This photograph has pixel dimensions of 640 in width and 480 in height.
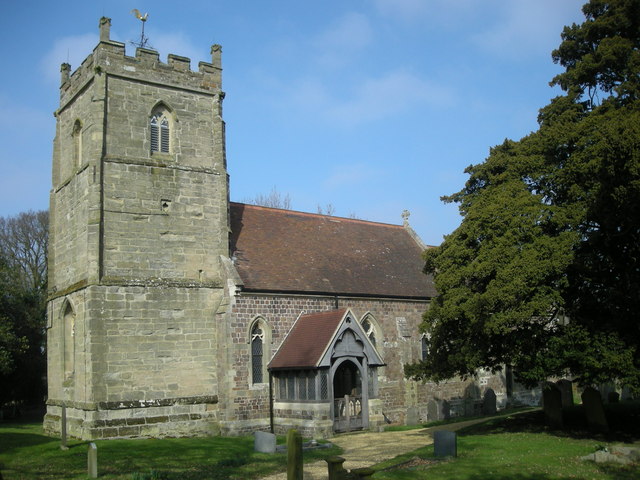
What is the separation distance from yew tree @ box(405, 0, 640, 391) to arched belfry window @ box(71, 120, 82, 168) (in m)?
15.3

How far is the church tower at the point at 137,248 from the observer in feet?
78.6

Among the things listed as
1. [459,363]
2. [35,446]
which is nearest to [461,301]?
[459,363]

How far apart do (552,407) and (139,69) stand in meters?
20.2

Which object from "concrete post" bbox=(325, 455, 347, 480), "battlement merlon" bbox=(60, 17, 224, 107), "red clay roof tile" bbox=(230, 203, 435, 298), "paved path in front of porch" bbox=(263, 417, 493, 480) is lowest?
"paved path in front of porch" bbox=(263, 417, 493, 480)

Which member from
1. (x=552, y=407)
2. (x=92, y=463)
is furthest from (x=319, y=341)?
(x=92, y=463)

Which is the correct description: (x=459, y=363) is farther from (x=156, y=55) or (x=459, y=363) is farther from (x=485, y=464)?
(x=156, y=55)

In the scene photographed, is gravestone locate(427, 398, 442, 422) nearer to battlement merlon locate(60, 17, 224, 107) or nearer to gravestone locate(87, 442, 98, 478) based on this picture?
battlement merlon locate(60, 17, 224, 107)

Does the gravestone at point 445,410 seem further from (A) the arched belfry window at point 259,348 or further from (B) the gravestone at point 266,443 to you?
(B) the gravestone at point 266,443

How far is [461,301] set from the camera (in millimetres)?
20922

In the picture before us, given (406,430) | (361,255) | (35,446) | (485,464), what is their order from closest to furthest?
(485,464), (35,446), (406,430), (361,255)

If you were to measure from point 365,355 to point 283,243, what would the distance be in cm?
706

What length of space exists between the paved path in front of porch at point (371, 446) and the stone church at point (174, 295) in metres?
1.32

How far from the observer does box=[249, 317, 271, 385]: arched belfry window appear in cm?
2620

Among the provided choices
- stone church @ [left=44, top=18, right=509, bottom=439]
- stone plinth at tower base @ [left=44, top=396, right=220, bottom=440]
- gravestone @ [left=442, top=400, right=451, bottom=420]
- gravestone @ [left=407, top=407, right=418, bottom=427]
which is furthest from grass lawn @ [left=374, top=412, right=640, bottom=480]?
stone plinth at tower base @ [left=44, top=396, right=220, bottom=440]
